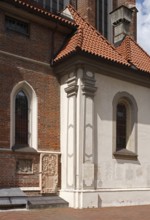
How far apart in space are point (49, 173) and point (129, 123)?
4572 millimetres

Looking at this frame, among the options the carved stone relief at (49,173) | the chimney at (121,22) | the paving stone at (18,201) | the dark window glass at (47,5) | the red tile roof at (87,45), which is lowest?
the paving stone at (18,201)

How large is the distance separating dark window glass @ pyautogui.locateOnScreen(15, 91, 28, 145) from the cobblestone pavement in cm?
A: 306

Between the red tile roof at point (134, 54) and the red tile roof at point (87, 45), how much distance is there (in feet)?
4.42

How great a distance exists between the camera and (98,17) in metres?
27.2

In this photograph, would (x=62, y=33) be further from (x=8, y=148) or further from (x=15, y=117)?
(x=8, y=148)

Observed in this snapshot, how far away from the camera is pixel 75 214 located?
41.7 feet

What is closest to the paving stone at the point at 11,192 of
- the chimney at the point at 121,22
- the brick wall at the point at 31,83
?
the brick wall at the point at 31,83

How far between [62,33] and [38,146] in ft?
17.3

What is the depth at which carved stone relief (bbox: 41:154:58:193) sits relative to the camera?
49.8 ft

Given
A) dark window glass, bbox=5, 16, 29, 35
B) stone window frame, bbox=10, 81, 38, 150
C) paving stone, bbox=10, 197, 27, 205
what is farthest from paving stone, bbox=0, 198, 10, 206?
dark window glass, bbox=5, 16, 29, 35

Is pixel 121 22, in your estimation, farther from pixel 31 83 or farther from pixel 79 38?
pixel 31 83

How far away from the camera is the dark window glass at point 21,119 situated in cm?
1513

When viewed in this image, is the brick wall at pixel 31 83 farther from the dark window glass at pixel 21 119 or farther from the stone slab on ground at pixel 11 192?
the dark window glass at pixel 21 119

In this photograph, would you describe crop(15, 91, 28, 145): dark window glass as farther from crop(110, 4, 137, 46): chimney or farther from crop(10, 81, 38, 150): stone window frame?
crop(110, 4, 137, 46): chimney
